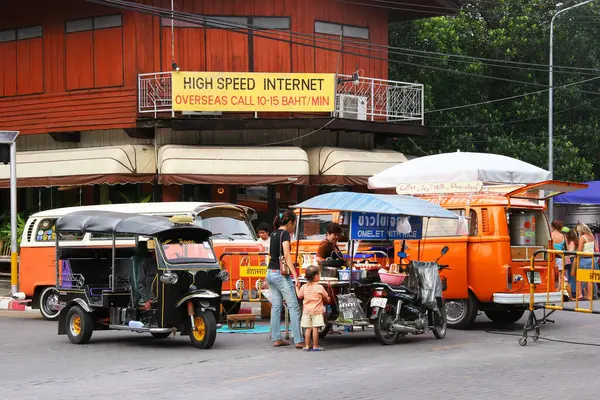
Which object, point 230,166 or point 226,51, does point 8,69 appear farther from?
point 230,166

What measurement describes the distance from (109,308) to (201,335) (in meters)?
1.67

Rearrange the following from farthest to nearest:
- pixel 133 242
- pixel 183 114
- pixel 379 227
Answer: pixel 183 114 → pixel 133 242 → pixel 379 227

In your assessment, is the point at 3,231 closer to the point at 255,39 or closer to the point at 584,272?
the point at 255,39

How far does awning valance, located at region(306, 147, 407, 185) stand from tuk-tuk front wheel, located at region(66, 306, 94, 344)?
1358cm

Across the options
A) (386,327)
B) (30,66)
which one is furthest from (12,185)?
(386,327)

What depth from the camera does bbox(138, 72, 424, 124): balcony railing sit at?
89.2 ft

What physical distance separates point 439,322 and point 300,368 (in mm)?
3768

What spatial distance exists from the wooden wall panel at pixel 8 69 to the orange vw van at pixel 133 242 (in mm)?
11127

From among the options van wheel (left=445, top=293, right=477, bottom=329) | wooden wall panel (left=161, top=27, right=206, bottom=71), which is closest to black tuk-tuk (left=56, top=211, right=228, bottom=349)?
van wheel (left=445, top=293, right=477, bottom=329)

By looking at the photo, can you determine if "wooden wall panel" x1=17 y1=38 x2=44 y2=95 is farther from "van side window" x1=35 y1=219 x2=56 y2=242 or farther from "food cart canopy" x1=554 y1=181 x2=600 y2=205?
"food cart canopy" x1=554 y1=181 x2=600 y2=205

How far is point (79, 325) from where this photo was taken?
14.7 m

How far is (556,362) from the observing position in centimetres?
1238

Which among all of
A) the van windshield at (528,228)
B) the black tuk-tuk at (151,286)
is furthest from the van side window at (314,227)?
the black tuk-tuk at (151,286)

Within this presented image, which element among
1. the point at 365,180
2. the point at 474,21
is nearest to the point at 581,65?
the point at 474,21
